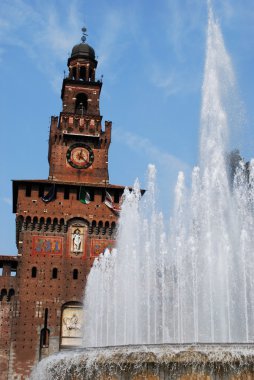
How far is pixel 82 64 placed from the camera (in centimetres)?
4584

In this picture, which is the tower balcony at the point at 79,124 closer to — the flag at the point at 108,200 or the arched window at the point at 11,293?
the flag at the point at 108,200

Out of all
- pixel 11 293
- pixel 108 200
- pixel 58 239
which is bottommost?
pixel 11 293

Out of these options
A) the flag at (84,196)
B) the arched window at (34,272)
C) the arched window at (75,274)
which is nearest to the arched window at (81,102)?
the flag at (84,196)

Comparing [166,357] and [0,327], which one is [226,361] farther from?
[0,327]

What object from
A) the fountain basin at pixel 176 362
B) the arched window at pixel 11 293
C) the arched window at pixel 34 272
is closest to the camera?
the fountain basin at pixel 176 362

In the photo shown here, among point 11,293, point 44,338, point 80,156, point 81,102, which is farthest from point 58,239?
point 81,102

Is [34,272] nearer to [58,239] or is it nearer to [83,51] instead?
[58,239]

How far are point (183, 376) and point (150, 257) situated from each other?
53.1 feet

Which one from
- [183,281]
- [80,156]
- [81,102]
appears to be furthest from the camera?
[81,102]

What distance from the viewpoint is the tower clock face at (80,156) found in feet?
137

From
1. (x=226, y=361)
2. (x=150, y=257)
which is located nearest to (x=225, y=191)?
(x=150, y=257)

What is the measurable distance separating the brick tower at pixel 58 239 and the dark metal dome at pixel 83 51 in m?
2.86

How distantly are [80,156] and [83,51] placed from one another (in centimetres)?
925

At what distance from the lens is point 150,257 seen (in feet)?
99.6
